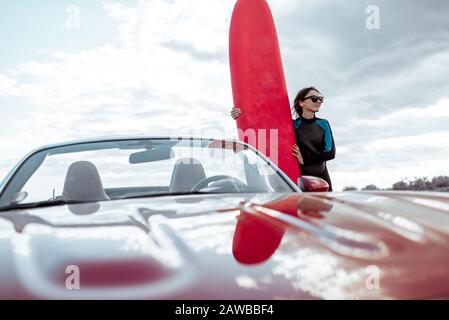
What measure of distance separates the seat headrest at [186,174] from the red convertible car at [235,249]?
99 centimetres

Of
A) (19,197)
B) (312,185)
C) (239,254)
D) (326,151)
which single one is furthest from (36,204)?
(326,151)

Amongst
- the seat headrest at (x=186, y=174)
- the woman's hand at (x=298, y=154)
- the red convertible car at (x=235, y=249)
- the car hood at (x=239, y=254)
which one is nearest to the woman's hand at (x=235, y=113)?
the woman's hand at (x=298, y=154)

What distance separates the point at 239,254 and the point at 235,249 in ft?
0.12

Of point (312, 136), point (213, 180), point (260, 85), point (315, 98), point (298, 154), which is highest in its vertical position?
point (260, 85)

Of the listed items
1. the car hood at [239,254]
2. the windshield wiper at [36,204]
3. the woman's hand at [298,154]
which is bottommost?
the car hood at [239,254]

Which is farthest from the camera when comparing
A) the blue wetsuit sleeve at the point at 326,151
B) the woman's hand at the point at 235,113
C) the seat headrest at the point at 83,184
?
the woman's hand at the point at 235,113

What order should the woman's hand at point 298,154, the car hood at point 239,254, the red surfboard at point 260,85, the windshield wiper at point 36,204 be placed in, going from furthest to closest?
the red surfboard at point 260,85, the woman's hand at point 298,154, the windshield wiper at point 36,204, the car hood at point 239,254

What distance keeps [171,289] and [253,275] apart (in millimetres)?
160

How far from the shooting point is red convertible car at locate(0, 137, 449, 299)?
99cm

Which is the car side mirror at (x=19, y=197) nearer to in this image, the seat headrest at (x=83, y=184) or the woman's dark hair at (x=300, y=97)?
the seat headrest at (x=83, y=184)

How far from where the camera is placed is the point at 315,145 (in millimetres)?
6520

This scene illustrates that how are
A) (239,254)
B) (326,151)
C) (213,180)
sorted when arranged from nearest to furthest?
(239,254) → (213,180) → (326,151)

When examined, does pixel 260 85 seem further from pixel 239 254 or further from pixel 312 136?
pixel 239 254

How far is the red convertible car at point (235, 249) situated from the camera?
3.24 ft
